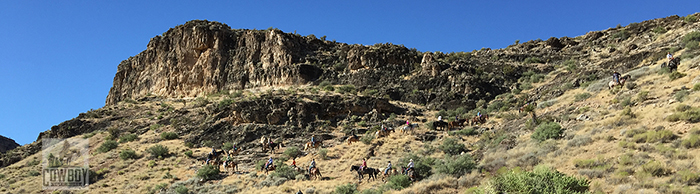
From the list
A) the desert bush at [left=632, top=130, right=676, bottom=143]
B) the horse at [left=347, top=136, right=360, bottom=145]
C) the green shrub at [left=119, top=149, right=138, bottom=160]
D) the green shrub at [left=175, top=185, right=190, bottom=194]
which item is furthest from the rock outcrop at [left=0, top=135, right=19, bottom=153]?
the desert bush at [left=632, top=130, right=676, bottom=143]

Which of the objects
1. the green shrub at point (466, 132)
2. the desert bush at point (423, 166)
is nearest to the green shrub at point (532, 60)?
the green shrub at point (466, 132)

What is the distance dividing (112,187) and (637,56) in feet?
133

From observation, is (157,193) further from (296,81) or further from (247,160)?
(296,81)

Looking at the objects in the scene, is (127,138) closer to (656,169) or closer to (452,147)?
(452,147)

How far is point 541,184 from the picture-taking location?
1162cm

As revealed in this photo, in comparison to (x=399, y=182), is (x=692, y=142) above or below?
above

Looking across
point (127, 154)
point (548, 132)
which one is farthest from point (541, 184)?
point (127, 154)

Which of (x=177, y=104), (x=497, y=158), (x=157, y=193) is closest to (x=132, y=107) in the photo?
(x=177, y=104)

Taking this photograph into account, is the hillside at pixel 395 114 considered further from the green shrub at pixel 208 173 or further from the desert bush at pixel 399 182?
the green shrub at pixel 208 173

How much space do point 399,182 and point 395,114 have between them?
1830 centimetres

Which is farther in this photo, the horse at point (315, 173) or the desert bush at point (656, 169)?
the horse at point (315, 173)

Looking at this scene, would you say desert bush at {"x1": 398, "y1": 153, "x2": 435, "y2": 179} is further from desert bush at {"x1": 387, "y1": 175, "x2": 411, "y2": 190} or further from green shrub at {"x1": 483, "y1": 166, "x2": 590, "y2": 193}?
green shrub at {"x1": 483, "y1": 166, "x2": 590, "y2": 193}

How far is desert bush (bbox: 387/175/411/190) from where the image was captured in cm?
1840

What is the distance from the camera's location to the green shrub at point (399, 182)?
1837 centimetres
